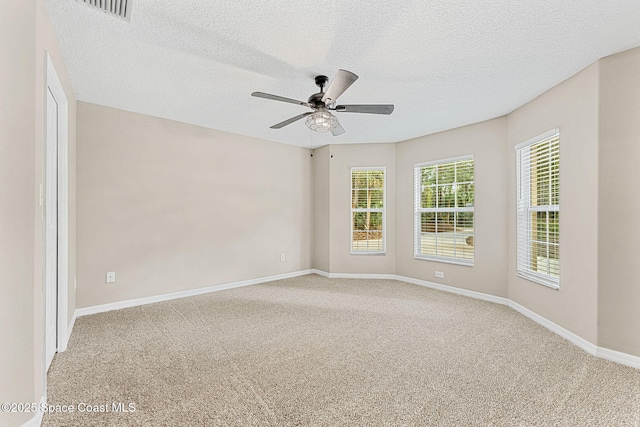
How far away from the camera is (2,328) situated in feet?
4.60

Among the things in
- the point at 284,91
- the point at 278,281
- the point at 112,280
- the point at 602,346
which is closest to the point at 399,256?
the point at 278,281

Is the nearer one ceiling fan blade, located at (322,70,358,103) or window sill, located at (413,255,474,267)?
ceiling fan blade, located at (322,70,358,103)

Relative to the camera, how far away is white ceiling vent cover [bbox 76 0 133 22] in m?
1.84

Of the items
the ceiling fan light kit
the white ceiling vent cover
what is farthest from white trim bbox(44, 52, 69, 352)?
the ceiling fan light kit

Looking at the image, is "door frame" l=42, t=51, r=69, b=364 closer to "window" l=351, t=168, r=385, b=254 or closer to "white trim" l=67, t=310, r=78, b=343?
"white trim" l=67, t=310, r=78, b=343

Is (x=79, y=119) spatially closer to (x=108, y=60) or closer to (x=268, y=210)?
(x=108, y=60)


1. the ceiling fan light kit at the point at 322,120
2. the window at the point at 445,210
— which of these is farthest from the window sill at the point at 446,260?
the ceiling fan light kit at the point at 322,120

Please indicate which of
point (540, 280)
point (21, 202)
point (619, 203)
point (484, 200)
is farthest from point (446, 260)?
point (21, 202)

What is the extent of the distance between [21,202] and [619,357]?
421 centimetres

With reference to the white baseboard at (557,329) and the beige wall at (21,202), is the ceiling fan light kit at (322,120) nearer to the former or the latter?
the beige wall at (21,202)

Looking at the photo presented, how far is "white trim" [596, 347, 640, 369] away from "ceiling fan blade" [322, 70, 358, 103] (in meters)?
2.96

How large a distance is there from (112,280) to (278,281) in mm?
2430

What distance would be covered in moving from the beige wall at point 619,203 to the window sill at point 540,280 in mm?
568

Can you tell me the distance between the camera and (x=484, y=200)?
4246mm
